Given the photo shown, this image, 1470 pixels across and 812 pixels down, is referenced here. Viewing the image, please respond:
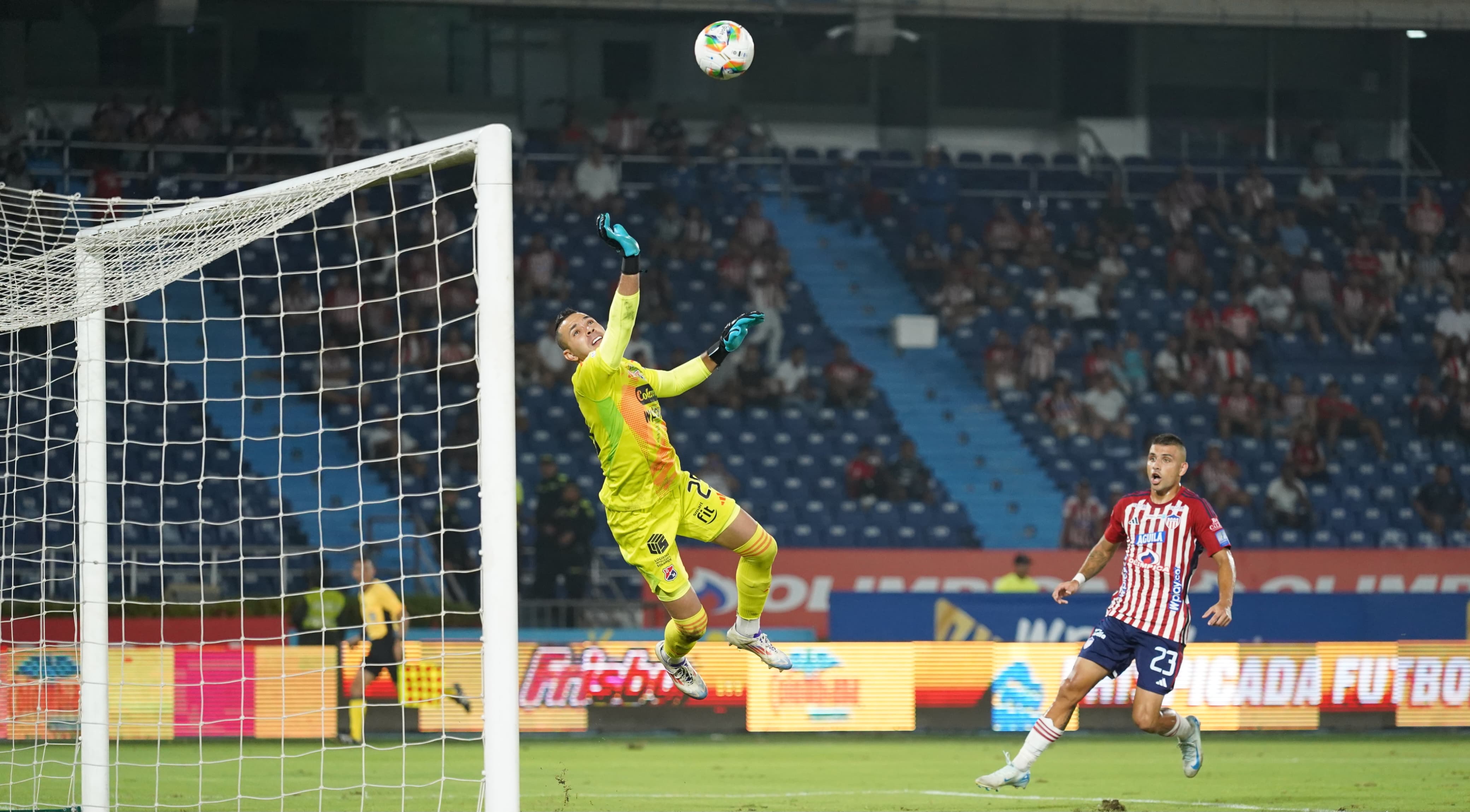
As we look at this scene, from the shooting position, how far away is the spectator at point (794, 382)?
72.6 feet

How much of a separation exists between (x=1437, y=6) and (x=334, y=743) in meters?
17.5

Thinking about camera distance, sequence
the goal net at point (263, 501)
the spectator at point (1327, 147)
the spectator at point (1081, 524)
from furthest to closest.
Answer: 1. the spectator at point (1327, 147)
2. the spectator at point (1081, 524)
3. the goal net at point (263, 501)

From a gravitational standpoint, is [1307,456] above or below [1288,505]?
above

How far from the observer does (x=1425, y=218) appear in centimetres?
2486

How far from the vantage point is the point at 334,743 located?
48.5ft

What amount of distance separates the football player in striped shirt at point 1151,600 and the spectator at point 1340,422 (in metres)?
14.3

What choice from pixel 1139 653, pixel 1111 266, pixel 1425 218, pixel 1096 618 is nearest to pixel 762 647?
pixel 1139 653

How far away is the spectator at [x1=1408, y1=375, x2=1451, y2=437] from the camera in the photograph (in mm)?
22812

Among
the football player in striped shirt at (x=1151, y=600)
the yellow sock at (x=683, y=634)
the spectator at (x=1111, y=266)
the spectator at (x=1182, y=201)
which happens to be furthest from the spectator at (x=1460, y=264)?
the yellow sock at (x=683, y=634)

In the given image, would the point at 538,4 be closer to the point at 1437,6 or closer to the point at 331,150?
the point at 331,150

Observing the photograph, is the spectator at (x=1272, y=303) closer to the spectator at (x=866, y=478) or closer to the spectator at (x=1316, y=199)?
the spectator at (x=1316, y=199)

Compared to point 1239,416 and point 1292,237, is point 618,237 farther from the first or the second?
point 1292,237

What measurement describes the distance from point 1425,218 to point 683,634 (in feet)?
64.3

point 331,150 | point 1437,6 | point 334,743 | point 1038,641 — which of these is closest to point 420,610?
point 334,743
